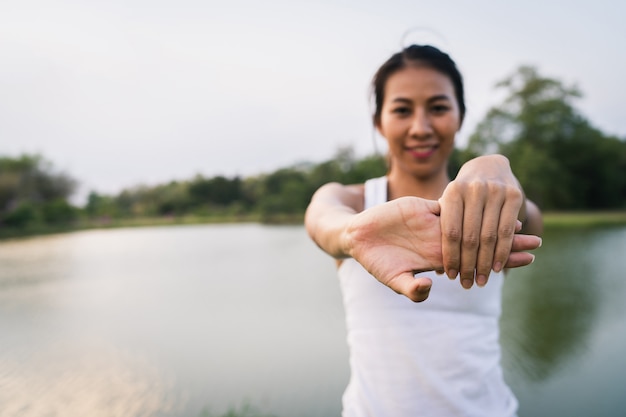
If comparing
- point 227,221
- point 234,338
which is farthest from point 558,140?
point 234,338

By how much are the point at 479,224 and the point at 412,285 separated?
150 millimetres

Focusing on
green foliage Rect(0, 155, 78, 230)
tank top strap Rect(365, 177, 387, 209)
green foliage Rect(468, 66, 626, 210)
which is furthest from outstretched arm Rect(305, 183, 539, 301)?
green foliage Rect(468, 66, 626, 210)

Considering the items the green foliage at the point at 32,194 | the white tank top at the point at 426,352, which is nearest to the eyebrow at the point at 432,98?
the white tank top at the point at 426,352

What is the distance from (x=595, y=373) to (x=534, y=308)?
6.23 ft

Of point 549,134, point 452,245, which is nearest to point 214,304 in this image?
point 452,245

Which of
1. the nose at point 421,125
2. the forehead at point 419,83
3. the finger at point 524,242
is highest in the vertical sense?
the forehead at point 419,83

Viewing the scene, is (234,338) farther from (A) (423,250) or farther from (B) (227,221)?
(B) (227,221)

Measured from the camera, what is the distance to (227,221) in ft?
84.0

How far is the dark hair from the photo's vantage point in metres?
1.18

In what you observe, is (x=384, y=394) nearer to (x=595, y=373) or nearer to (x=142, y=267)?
(x=595, y=373)

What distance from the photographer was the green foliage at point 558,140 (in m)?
21.2

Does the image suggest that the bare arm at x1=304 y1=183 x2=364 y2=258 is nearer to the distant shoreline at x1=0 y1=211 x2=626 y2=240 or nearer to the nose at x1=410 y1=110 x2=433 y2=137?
the nose at x1=410 y1=110 x2=433 y2=137

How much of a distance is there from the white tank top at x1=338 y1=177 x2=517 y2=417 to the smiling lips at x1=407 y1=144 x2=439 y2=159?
1.16 feet

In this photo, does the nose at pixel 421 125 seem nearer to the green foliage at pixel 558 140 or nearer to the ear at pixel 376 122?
the ear at pixel 376 122
